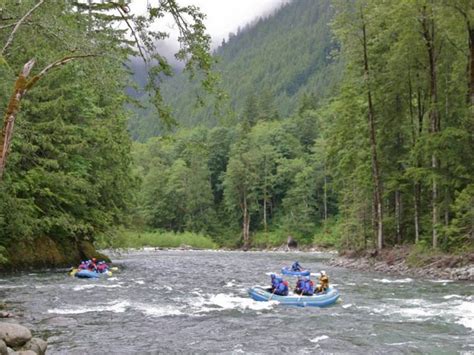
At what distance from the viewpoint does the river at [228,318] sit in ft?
39.4

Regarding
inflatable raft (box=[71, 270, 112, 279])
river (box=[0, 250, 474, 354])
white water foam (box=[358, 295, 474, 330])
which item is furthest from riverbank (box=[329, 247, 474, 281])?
inflatable raft (box=[71, 270, 112, 279])

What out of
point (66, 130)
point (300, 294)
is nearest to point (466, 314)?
point (300, 294)

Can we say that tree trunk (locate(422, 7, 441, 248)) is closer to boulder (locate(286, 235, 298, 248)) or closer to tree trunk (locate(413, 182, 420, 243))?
tree trunk (locate(413, 182, 420, 243))

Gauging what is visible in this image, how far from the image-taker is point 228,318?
15.5 meters

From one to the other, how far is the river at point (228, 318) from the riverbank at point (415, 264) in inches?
64.4

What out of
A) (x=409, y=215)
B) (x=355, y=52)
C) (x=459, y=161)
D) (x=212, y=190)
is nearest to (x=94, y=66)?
(x=459, y=161)

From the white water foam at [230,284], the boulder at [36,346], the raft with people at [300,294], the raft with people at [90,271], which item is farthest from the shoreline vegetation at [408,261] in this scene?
the boulder at [36,346]

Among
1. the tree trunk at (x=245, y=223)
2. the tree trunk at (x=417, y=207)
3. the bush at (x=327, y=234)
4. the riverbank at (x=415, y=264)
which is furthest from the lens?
the tree trunk at (x=245, y=223)

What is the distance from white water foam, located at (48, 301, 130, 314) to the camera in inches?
620

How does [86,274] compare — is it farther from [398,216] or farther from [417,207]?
[398,216]

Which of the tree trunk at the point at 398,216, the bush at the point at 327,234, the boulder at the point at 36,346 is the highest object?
the tree trunk at the point at 398,216

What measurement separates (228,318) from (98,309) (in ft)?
14.0

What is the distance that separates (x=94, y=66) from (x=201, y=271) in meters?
23.5

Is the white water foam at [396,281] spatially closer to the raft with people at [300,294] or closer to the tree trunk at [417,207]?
the raft with people at [300,294]
